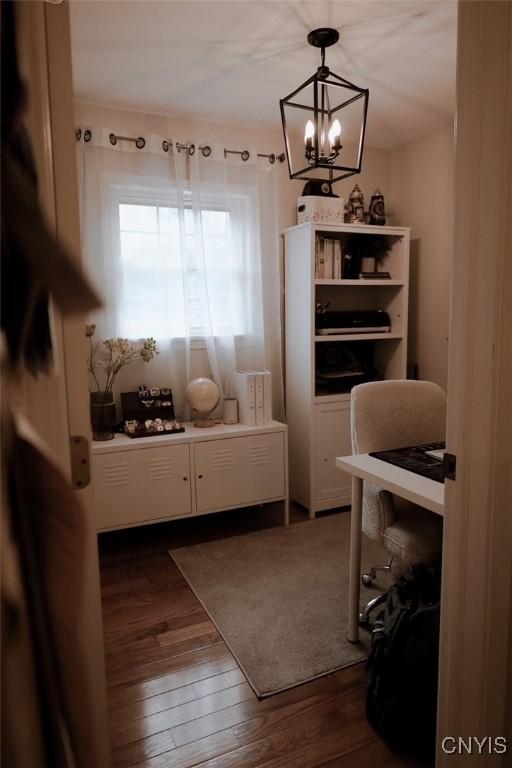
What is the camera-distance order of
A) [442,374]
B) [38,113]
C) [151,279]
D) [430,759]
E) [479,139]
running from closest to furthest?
[38,113], [479,139], [430,759], [151,279], [442,374]

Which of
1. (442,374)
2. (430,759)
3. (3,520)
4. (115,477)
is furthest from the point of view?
(442,374)

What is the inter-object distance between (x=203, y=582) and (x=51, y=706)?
221cm

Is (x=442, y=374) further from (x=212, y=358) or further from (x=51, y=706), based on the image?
(x=51, y=706)

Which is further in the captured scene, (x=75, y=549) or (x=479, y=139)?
(x=479, y=139)

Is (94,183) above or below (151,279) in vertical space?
above

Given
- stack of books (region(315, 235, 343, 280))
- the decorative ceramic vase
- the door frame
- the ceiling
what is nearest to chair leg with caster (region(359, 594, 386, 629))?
the door frame

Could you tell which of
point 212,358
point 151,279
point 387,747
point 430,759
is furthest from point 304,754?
point 151,279

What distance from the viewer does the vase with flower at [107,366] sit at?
109 inches

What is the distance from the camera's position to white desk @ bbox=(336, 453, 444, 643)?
59.7 inches

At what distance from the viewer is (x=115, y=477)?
2658 mm

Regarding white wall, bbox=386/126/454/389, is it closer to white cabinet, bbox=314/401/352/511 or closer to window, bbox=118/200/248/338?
white cabinet, bbox=314/401/352/511

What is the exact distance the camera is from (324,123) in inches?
69.6

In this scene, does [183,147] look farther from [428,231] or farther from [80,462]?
[80,462]

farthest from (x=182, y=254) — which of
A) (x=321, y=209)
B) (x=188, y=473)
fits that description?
(x=188, y=473)
